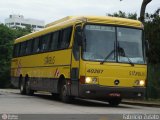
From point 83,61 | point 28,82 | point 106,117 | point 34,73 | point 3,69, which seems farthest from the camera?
point 3,69

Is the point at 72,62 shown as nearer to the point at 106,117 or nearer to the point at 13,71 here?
the point at 106,117

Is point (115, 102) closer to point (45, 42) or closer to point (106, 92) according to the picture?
point (106, 92)

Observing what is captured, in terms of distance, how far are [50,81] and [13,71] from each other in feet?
37.3

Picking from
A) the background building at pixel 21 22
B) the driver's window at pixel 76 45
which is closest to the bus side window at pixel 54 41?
the driver's window at pixel 76 45

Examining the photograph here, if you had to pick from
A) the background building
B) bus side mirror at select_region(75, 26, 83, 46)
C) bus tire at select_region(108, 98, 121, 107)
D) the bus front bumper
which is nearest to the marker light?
the bus front bumper

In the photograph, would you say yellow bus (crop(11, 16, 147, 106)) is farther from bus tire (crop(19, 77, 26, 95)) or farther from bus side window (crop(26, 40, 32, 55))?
bus tire (crop(19, 77, 26, 95))

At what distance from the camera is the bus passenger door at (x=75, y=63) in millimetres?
21125

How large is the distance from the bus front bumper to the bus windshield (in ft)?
3.52

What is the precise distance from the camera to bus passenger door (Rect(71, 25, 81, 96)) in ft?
69.3

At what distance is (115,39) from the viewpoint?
21359 millimetres

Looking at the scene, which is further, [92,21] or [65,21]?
[65,21]

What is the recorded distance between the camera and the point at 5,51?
81.8 meters

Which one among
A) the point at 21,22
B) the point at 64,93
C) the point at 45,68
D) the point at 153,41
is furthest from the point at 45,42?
the point at 21,22

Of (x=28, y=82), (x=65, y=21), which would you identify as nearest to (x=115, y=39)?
(x=65, y=21)
